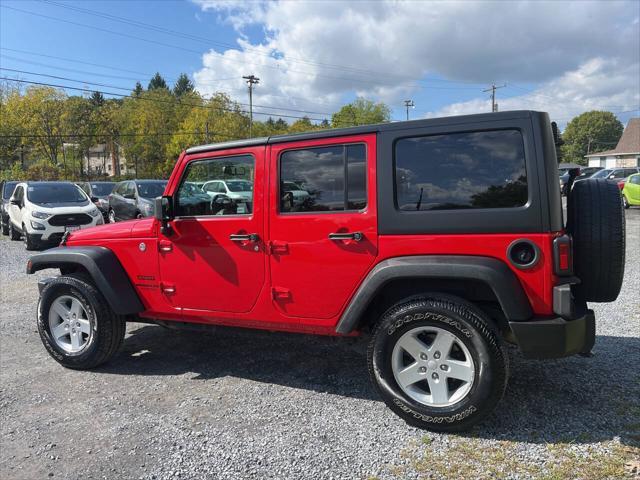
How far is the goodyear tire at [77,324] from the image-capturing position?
13.6 feet

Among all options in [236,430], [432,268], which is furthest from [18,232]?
[432,268]

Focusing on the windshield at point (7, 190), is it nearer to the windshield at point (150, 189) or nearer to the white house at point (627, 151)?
the windshield at point (150, 189)

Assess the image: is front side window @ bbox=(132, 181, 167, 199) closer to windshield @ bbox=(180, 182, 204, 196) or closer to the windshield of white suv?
the windshield of white suv

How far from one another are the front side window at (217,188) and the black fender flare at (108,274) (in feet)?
2.67

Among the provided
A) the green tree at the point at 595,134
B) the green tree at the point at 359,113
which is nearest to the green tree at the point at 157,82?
the green tree at the point at 359,113

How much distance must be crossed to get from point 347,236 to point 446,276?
72cm

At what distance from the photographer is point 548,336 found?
109 inches

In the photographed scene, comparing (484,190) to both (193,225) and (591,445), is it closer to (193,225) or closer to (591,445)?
(591,445)

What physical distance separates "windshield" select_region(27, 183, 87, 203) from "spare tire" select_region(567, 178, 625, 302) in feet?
40.4

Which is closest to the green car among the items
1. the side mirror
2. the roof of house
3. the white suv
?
the white suv

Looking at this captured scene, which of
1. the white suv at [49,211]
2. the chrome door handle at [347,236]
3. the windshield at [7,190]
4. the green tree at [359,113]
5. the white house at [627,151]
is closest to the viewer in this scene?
the chrome door handle at [347,236]

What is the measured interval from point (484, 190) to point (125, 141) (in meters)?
59.1

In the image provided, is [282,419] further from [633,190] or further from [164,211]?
[633,190]

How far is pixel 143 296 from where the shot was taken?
4.14 meters
